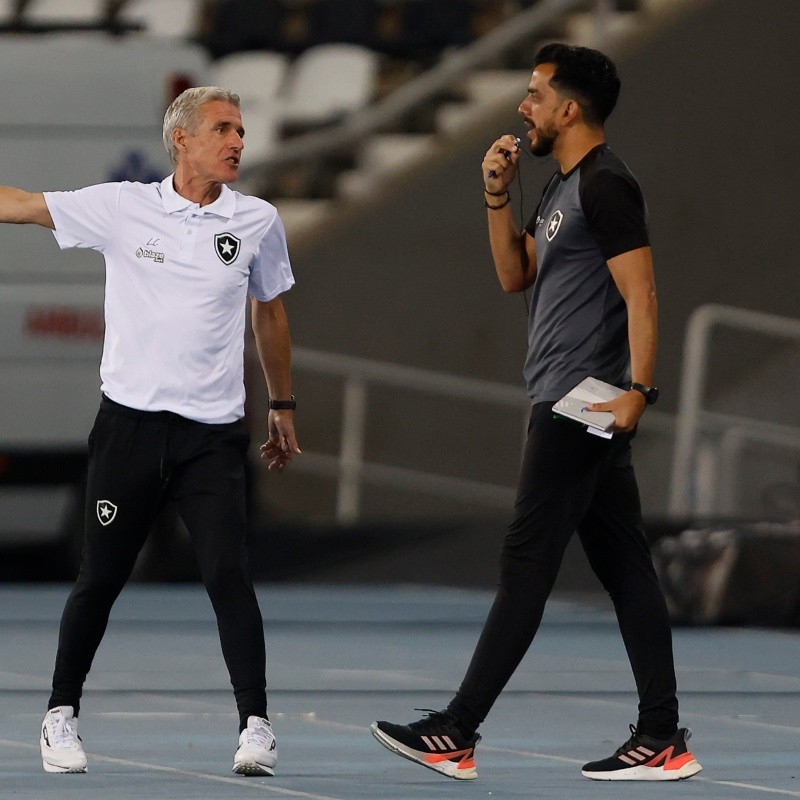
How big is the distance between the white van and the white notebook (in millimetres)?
6527

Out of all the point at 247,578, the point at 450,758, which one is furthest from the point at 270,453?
the point at 450,758

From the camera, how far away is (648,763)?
6.40 m

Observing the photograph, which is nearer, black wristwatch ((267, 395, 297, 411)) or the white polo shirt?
the white polo shirt

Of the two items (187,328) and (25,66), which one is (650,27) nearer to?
(25,66)

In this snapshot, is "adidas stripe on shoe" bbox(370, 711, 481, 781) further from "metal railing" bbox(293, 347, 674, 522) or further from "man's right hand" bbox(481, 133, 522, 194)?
"metal railing" bbox(293, 347, 674, 522)

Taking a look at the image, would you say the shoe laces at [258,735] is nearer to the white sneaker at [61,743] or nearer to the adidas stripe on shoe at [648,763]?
the white sneaker at [61,743]

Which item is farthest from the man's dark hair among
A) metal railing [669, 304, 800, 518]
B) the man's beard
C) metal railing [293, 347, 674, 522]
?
metal railing [293, 347, 674, 522]

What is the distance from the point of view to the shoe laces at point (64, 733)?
20.9 feet

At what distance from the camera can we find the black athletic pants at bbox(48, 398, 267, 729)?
6.39 meters

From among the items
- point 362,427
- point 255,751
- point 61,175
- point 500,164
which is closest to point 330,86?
point 362,427

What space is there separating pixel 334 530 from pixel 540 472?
25.6 ft

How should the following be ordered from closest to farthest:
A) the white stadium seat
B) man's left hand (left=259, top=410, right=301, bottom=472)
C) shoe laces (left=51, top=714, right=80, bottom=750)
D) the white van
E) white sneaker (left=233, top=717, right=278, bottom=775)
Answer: white sneaker (left=233, top=717, right=278, bottom=775), shoe laces (left=51, top=714, right=80, bottom=750), man's left hand (left=259, top=410, right=301, bottom=472), the white van, the white stadium seat

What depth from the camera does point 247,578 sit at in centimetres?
645

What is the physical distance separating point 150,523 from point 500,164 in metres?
1.31
